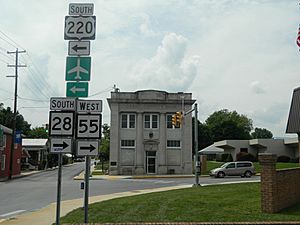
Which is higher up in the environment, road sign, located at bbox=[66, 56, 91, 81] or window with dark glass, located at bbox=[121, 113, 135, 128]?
window with dark glass, located at bbox=[121, 113, 135, 128]

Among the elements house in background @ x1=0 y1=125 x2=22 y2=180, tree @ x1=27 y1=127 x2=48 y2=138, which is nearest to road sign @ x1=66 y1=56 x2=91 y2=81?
house in background @ x1=0 y1=125 x2=22 y2=180

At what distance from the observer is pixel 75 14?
9.01m

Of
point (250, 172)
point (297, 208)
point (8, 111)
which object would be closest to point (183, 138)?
point (250, 172)

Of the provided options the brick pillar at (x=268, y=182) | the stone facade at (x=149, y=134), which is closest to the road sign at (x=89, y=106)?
Answer: the brick pillar at (x=268, y=182)

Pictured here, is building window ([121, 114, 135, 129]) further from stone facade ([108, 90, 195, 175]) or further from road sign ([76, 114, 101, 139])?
road sign ([76, 114, 101, 139])

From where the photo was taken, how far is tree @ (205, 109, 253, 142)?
114500 millimetres

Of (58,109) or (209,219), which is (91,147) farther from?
(209,219)

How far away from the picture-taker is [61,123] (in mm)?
8164

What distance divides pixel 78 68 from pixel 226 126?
110 metres

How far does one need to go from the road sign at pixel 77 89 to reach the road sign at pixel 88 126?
0.56 m

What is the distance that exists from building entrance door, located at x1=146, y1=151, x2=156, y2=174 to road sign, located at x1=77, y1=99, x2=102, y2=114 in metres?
39.8

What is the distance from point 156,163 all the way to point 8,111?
202 feet

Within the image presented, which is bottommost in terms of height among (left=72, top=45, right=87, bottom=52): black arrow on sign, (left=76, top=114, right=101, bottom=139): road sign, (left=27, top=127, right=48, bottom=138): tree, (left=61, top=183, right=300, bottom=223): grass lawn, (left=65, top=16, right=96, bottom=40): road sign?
(left=61, top=183, right=300, bottom=223): grass lawn

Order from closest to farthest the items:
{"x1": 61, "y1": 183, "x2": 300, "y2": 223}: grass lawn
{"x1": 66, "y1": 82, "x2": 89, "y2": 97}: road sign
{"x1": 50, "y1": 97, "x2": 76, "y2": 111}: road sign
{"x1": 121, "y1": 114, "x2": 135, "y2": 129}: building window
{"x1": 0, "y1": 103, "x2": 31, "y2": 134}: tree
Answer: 1. {"x1": 50, "y1": 97, "x2": 76, "y2": 111}: road sign
2. {"x1": 66, "y1": 82, "x2": 89, "y2": 97}: road sign
3. {"x1": 61, "y1": 183, "x2": 300, "y2": 223}: grass lawn
4. {"x1": 121, "y1": 114, "x2": 135, "y2": 129}: building window
5. {"x1": 0, "y1": 103, "x2": 31, "y2": 134}: tree
